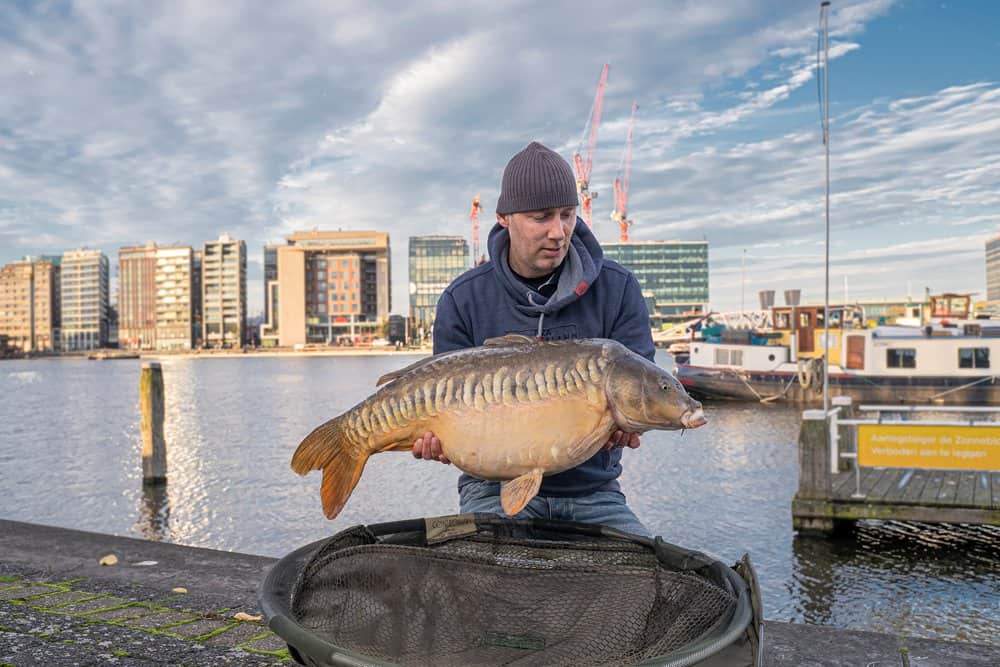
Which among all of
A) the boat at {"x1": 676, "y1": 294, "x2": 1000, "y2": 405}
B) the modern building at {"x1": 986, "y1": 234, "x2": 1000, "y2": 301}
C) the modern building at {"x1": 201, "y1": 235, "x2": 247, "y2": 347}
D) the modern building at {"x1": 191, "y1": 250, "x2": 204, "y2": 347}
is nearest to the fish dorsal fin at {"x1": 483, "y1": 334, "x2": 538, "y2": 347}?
the boat at {"x1": 676, "y1": 294, "x2": 1000, "y2": 405}

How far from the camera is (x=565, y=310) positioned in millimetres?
3330

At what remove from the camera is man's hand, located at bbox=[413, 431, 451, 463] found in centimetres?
283

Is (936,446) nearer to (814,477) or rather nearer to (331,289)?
(814,477)

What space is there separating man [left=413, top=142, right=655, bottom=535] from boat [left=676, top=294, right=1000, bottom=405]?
26.0 meters

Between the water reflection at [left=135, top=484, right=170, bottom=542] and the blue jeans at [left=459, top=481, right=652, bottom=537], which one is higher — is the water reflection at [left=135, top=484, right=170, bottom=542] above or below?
below

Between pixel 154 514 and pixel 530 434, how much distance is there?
15822 mm

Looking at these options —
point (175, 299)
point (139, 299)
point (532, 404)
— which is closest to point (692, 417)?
point (532, 404)

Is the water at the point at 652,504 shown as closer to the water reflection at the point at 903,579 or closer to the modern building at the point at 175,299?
the water reflection at the point at 903,579

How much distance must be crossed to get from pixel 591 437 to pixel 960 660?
7.59 ft

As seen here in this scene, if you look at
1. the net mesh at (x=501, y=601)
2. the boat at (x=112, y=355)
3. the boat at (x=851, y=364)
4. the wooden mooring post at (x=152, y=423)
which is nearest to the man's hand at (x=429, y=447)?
the net mesh at (x=501, y=601)

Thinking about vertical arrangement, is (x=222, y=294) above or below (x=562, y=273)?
above

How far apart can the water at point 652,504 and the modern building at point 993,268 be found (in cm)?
15852

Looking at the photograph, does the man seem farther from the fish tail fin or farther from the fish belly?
the fish belly

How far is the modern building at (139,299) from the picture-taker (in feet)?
643
